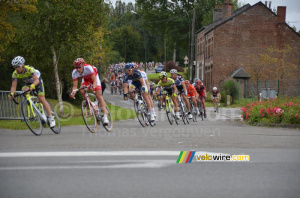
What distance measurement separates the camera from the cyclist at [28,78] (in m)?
11.6

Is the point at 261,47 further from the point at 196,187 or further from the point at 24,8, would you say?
the point at 196,187

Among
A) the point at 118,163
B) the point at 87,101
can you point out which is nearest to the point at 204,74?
the point at 87,101

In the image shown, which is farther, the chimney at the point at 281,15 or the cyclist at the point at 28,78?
the chimney at the point at 281,15

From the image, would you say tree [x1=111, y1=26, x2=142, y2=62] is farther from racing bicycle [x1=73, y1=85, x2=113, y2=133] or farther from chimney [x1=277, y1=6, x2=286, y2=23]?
racing bicycle [x1=73, y1=85, x2=113, y2=133]

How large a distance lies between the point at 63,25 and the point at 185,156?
19.1 meters

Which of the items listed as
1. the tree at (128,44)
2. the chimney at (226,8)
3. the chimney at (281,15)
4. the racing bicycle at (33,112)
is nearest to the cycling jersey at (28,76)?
the racing bicycle at (33,112)

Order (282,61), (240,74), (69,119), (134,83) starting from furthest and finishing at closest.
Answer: (240,74), (282,61), (69,119), (134,83)

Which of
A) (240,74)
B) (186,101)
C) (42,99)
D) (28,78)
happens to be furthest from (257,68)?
(28,78)

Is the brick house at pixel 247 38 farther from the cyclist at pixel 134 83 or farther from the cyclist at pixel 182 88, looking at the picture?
the cyclist at pixel 134 83

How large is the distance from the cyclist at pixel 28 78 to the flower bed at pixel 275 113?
9.97 metres

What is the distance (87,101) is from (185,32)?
204 feet

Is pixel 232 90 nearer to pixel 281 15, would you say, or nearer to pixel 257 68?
pixel 257 68

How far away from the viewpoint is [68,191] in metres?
5.21

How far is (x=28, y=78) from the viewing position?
12.2 metres
